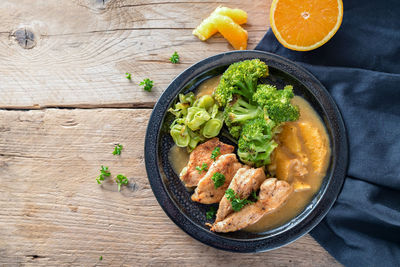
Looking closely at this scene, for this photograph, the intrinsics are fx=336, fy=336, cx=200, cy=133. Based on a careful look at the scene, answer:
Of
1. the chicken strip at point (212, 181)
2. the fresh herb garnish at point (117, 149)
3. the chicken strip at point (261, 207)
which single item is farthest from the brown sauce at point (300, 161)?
the fresh herb garnish at point (117, 149)

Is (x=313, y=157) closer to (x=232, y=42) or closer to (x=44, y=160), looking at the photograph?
(x=232, y=42)

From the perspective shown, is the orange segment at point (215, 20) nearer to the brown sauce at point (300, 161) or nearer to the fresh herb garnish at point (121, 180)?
the brown sauce at point (300, 161)

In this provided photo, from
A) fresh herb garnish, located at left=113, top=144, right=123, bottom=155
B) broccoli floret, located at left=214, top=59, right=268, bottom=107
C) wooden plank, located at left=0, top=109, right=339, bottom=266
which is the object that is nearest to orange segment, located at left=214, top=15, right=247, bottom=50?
broccoli floret, located at left=214, top=59, right=268, bottom=107

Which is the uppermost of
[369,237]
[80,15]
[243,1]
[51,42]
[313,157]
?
[243,1]

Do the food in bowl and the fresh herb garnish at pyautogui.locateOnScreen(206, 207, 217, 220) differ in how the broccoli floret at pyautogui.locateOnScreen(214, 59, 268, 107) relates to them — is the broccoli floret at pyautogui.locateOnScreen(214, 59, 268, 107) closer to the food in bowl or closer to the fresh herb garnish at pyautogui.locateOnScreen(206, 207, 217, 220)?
the food in bowl

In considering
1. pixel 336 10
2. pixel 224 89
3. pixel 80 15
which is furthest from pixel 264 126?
pixel 80 15

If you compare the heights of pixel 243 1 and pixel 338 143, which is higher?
pixel 243 1

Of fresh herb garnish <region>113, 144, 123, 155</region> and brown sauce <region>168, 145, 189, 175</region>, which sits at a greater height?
brown sauce <region>168, 145, 189, 175</region>
